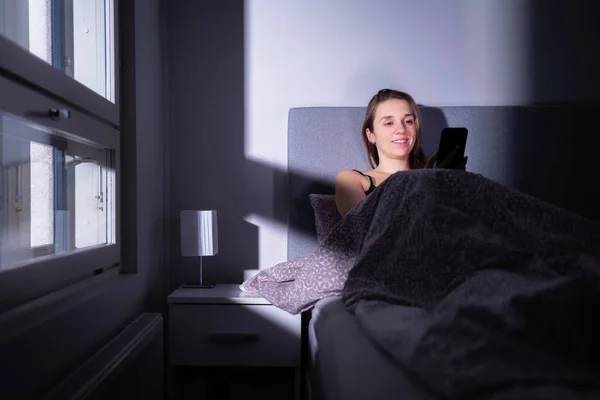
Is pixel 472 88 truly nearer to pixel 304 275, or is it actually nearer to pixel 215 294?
pixel 304 275

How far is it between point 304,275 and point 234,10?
1.34 meters

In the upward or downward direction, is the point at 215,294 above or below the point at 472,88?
below

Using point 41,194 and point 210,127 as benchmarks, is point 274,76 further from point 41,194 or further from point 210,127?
point 41,194

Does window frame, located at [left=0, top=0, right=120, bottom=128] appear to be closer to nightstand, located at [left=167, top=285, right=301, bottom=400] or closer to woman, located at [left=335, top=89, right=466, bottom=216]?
nightstand, located at [left=167, top=285, right=301, bottom=400]

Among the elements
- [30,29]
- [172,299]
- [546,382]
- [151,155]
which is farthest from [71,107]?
[546,382]

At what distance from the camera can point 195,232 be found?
5.09ft

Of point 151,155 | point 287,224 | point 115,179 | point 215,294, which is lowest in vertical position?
point 215,294

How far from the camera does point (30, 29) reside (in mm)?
920

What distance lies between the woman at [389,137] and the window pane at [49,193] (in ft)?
2.83

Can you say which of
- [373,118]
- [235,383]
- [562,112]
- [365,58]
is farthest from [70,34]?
[562,112]

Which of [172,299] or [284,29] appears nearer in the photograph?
[172,299]

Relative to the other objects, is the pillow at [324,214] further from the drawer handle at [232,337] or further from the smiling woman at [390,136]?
the drawer handle at [232,337]

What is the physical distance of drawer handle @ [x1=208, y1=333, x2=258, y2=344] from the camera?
→ 4.67ft

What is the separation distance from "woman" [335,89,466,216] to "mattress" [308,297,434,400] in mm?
702
